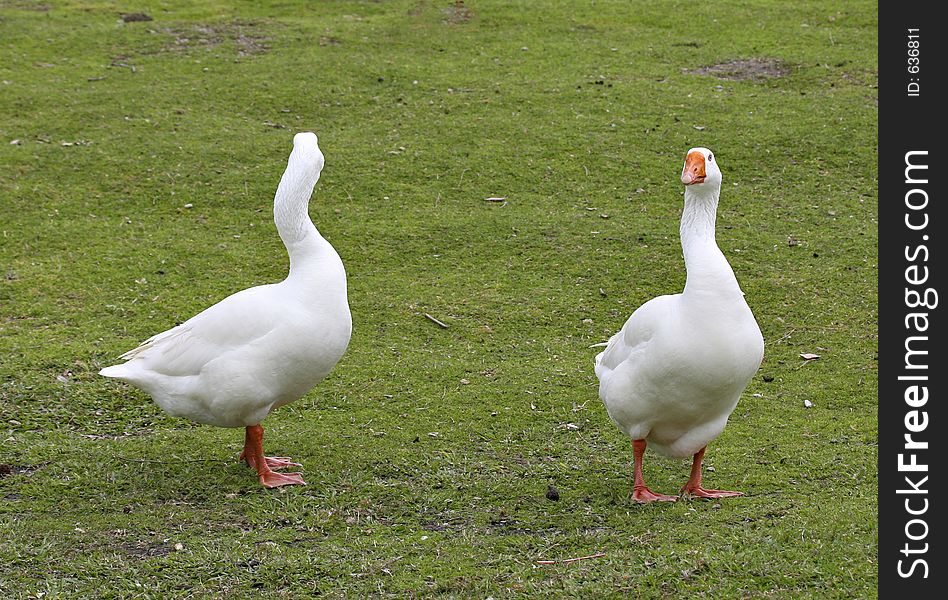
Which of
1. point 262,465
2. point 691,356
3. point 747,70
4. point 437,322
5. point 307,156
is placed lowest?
point 262,465

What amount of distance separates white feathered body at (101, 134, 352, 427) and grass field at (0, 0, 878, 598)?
51 cm

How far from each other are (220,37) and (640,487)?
12452mm

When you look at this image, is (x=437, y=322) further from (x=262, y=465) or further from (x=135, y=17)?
(x=135, y=17)

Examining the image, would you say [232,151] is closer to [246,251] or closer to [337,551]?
[246,251]

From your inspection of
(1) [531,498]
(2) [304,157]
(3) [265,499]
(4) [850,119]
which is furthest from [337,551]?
(4) [850,119]

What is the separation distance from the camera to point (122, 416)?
709cm

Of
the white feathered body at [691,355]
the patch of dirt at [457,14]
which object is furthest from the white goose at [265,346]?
the patch of dirt at [457,14]

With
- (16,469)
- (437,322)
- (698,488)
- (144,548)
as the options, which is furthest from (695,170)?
(16,469)

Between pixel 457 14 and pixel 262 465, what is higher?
pixel 457 14

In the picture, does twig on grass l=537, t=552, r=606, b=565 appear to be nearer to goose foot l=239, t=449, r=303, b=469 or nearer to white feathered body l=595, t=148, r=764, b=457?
white feathered body l=595, t=148, r=764, b=457

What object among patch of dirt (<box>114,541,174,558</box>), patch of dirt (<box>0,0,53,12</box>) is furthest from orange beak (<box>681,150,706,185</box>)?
patch of dirt (<box>0,0,53,12</box>)

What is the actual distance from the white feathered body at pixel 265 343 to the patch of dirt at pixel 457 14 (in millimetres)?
11009

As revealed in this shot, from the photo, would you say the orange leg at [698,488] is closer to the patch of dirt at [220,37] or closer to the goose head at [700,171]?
the goose head at [700,171]

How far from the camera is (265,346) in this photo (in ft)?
18.9
